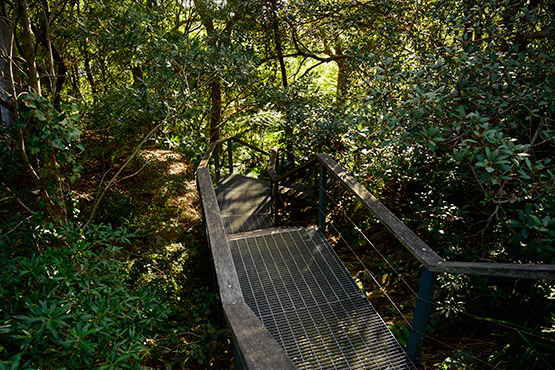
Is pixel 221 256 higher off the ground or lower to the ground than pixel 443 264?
higher

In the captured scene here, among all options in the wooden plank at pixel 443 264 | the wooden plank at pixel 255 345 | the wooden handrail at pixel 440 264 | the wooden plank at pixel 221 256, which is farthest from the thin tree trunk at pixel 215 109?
the wooden plank at pixel 255 345

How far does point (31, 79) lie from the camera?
129 inches

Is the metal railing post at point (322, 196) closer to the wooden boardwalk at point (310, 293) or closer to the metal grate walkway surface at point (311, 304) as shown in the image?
the wooden boardwalk at point (310, 293)

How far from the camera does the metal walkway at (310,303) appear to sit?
2850 mm

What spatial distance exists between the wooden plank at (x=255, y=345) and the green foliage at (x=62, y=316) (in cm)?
83

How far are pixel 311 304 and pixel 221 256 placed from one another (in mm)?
1435

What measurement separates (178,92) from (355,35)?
173 inches

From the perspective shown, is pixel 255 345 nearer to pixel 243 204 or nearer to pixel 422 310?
pixel 422 310

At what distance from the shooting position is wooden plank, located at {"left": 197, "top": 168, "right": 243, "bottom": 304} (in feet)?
6.52

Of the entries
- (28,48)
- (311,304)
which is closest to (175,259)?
(311,304)

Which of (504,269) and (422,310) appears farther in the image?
(422,310)

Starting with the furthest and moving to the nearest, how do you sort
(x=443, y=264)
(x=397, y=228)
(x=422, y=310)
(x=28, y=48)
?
(x=28, y=48) → (x=397, y=228) → (x=422, y=310) → (x=443, y=264)

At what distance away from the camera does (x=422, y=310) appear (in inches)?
99.0

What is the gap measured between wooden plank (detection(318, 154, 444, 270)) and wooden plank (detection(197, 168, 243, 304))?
127cm
